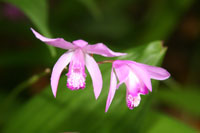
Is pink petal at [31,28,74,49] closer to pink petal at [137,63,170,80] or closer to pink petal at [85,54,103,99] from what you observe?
pink petal at [85,54,103,99]

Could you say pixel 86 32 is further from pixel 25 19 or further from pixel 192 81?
pixel 192 81

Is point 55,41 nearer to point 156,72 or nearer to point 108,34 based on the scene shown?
point 156,72

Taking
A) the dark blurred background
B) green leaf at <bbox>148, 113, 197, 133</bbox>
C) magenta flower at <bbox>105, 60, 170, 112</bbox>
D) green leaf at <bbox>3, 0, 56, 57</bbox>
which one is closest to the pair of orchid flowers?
magenta flower at <bbox>105, 60, 170, 112</bbox>

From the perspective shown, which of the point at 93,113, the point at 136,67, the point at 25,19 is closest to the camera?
the point at 136,67

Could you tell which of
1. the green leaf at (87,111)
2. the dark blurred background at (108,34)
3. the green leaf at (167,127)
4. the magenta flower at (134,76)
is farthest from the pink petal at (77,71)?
the green leaf at (167,127)

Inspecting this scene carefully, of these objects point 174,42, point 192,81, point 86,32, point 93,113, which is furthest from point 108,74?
point 174,42

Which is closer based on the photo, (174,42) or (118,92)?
(118,92)

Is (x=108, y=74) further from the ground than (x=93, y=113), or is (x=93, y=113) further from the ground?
(x=108, y=74)
